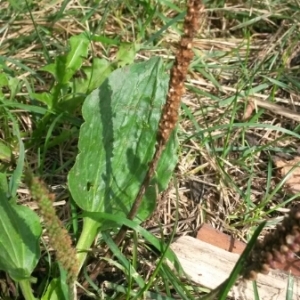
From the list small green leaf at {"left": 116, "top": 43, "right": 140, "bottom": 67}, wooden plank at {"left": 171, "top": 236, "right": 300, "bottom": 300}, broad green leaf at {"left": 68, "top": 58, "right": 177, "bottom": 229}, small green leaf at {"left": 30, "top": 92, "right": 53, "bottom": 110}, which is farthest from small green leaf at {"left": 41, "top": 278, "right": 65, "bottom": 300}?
small green leaf at {"left": 116, "top": 43, "right": 140, "bottom": 67}

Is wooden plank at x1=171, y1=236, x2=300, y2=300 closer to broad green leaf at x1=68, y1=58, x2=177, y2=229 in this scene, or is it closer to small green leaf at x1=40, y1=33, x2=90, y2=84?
broad green leaf at x1=68, y1=58, x2=177, y2=229

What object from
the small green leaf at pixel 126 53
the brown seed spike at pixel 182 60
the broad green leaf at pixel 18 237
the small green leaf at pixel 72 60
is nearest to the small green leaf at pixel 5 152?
the small green leaf at pixel 72 60

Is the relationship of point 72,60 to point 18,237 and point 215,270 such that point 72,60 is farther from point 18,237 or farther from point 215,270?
point 215,270

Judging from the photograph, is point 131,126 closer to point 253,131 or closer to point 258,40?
point 253,131

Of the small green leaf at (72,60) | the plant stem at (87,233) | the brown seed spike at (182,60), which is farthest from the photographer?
the small green leaf at (72,60)

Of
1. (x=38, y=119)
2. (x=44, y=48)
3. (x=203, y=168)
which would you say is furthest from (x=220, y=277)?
(x=44, y=48)

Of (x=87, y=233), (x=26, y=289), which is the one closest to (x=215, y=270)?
(x=87, y=233)

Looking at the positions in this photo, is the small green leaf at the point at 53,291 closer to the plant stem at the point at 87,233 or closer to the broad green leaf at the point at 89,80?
the plant stem at the point at 87,233
